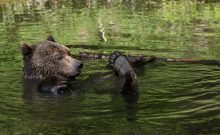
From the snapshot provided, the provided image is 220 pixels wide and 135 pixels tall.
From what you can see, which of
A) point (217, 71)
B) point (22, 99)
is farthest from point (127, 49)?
point (22, 99)

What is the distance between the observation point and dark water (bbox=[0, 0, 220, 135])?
6.61m

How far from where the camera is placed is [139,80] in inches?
365

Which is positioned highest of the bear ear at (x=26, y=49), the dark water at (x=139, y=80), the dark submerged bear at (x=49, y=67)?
the bear ear at (x=26, y=49)

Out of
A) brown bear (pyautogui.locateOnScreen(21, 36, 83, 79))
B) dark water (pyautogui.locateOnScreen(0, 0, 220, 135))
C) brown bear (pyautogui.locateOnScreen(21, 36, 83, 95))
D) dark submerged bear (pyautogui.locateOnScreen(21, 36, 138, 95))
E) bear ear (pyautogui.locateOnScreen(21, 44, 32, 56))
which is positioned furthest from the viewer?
bear ear (pyautogui.locateOnScreen(21, 44, 32, 56))

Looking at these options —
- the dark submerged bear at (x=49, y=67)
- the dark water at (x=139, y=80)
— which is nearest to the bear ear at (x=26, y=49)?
the dark submerged bear at (x=49, y=67)

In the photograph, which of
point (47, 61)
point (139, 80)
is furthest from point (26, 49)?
point (139, 80)

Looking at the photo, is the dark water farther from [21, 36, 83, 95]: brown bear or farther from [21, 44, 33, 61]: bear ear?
[21, 44, 33, 61]: bear ear

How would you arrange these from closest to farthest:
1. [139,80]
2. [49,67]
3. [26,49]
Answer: [139,80] → [49,67] → [26,49]

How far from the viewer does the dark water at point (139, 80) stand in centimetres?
661

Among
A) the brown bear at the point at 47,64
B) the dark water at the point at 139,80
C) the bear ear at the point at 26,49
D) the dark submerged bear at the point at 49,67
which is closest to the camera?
the dark water at the point at 139,80

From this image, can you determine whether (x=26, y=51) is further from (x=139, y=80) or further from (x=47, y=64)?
(x=139, y=80)

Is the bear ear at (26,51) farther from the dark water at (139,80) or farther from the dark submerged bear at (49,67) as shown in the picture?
the dark water at (139,80)

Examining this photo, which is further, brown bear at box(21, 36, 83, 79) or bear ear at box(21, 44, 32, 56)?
bear ear at box(21, 44, 32, 56)

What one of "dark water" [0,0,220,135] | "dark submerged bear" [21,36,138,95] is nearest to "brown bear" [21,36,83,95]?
"dark submerged bear" [21,36,138,95]
